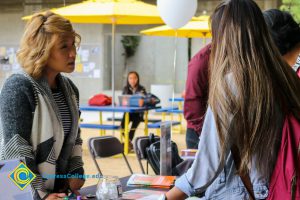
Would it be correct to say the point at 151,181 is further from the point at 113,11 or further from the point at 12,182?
the point at 113,11

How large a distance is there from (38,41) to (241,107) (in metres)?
1.00

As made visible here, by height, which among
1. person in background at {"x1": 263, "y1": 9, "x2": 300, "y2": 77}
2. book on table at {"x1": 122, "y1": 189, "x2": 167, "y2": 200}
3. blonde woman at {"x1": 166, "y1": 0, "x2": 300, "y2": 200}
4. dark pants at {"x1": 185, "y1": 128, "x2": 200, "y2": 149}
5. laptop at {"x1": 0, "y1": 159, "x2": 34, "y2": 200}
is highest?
person in background at {"x1": 263, "y1": 9, "x2": 300, "y2": 77}

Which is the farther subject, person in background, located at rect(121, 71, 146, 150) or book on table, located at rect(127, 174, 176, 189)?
person in background, located at rect(121, 71, 146, 150)

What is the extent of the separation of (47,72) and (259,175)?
3.50 ft

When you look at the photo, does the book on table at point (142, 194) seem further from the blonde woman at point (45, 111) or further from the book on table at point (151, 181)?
the blonde woman at point (45, 111)

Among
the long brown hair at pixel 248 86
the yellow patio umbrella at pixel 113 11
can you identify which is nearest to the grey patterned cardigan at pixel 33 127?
the long brown hair at pixel 248 86

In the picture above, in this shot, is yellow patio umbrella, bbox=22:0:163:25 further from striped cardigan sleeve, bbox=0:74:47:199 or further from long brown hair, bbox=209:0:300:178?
long brown hair, bbox=209:0:300:178

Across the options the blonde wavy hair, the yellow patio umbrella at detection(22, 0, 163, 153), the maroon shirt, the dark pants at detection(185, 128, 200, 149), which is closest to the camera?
the blonde wavy hair

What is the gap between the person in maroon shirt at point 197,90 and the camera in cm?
389

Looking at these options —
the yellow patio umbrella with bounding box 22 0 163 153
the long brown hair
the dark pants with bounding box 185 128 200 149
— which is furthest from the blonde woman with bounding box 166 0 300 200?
the yellow patio umbrella with bounding box 22 0 163 153

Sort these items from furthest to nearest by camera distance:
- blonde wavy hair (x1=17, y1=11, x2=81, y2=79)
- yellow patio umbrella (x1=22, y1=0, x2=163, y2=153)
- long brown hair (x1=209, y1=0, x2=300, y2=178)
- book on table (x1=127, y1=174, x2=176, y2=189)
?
yellow patio umbrella (x1=22, y1=0, x2=163, y2=153)
book on table (x1=127, y1=174, x2=176, y2=189)
blonde wavy hair (x1=17, y1=11, x2=81, y2=79)
long brown hair (x1=209, y1=0, x2=300, y2=178)

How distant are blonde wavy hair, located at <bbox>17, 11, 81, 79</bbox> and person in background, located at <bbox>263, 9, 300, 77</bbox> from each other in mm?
1226

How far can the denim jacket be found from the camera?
69.5 inches

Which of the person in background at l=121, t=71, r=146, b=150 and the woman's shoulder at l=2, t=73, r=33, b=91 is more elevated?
the woman's shoulder at l=2, t=73, r=33, b=91
